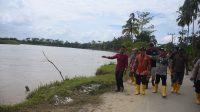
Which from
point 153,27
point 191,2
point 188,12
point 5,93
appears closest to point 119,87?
point 5,93

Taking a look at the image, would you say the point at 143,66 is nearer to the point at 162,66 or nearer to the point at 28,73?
the point at 162,66

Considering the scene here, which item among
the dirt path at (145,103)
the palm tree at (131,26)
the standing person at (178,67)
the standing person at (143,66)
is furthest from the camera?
the palm tree at (131,26)

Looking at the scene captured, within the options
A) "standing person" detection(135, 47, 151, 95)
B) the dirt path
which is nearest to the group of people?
"standing person" detection(135, 47, 151, 95)

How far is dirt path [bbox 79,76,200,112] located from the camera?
10.5m

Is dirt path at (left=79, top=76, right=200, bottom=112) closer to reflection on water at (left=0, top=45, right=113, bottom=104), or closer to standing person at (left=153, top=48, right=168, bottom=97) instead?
standing person at (left=153, top=48, right=168, bottom=97)

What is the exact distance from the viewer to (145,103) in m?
11.3

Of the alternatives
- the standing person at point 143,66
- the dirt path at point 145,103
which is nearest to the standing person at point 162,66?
the standing person at point 143,66

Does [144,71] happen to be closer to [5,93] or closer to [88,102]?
[88,102]

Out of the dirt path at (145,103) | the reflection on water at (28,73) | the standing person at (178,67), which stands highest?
the standing person at (178,67)

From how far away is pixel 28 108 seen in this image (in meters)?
11.2

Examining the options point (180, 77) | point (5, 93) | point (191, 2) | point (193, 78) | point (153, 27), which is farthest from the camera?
point (153, 27)

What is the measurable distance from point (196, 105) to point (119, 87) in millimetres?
3573

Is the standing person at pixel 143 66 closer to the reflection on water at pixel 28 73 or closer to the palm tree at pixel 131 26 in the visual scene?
the reflection on water at pixel 28 73

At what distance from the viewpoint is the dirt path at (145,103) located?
34.3 ft
